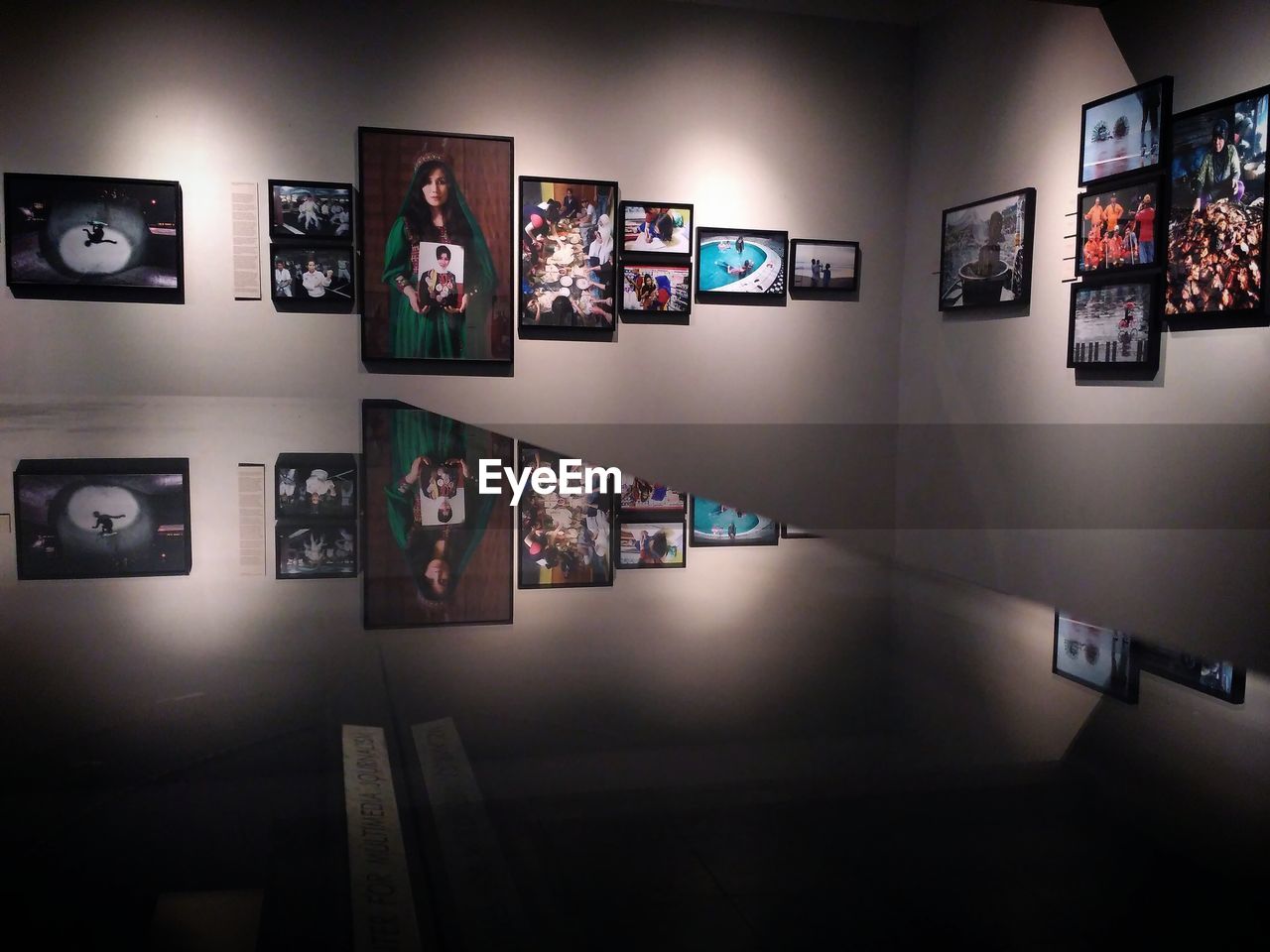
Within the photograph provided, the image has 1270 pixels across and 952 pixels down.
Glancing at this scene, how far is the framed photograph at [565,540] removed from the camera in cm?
57

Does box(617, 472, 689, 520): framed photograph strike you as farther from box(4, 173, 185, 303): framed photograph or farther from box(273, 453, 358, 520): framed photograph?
box(4, 173, 185, 303): framed photograph

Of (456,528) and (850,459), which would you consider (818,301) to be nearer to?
(850,459)

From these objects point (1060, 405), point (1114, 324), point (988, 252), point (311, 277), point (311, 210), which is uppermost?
point (311, 210)

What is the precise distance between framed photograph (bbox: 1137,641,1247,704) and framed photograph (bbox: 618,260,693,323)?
5.40m

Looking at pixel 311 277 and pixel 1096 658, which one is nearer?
pixel 1096 658

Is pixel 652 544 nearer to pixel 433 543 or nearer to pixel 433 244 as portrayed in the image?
pixel 433 543

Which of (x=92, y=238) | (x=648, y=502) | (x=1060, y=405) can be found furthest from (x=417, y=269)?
(x=648, y=502)

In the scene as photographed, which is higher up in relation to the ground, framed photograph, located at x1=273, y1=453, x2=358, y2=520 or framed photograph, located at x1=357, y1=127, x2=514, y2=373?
framed photograph, located at x1=357, y1=127, x2=514, y2=373

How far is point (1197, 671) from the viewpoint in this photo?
1.24 feet

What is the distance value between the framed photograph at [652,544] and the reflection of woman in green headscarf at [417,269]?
4.80 metres

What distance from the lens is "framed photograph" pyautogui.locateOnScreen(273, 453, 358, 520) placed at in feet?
2.79

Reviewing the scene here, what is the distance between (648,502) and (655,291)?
4893mm

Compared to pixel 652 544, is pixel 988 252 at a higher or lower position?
higher

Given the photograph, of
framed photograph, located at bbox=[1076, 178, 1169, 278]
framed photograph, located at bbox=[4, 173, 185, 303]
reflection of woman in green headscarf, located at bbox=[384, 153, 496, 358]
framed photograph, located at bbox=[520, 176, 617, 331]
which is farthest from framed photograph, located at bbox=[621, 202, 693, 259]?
framed photograph, located at bbox=[4, 173, 185, 303]
